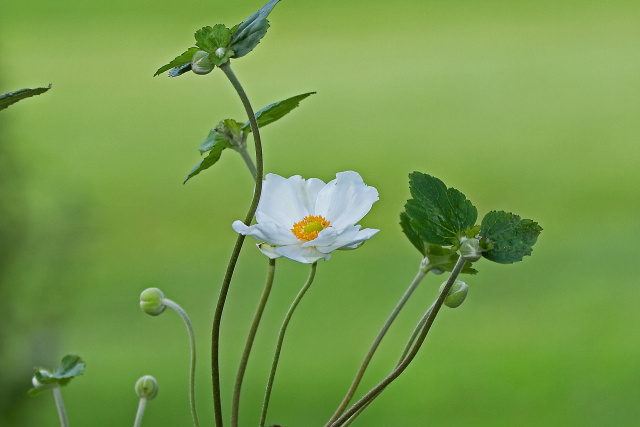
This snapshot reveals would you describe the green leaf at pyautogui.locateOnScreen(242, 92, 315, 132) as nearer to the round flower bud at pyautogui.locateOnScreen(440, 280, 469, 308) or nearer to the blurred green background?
the round flower bud at pyautogui.locateOnScreen(440, 280, 469, 308)

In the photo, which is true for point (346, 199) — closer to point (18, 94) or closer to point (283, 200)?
point (283, 200)

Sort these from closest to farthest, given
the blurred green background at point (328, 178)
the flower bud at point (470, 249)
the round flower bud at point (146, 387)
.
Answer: the flower bud at point (470, 249)
the round flower bud at point (146, 387)
the blurred green background at point (328, 178)

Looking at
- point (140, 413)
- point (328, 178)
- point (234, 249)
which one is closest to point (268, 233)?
point (234, 249)

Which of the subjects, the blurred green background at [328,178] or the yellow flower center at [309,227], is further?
the blurred green background at [328,178]

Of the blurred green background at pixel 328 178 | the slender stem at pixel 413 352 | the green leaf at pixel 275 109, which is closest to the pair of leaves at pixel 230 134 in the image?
the green leaf at pixel 275 109

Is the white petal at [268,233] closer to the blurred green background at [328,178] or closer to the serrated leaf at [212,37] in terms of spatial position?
the serrated leaf at [212,37]

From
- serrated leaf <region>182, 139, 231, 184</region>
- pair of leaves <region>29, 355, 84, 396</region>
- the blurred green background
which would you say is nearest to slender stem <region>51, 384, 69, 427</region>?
pair of leaves <region>29, 355, 84, 396</region>

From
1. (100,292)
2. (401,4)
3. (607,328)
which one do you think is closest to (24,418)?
(100,292)
